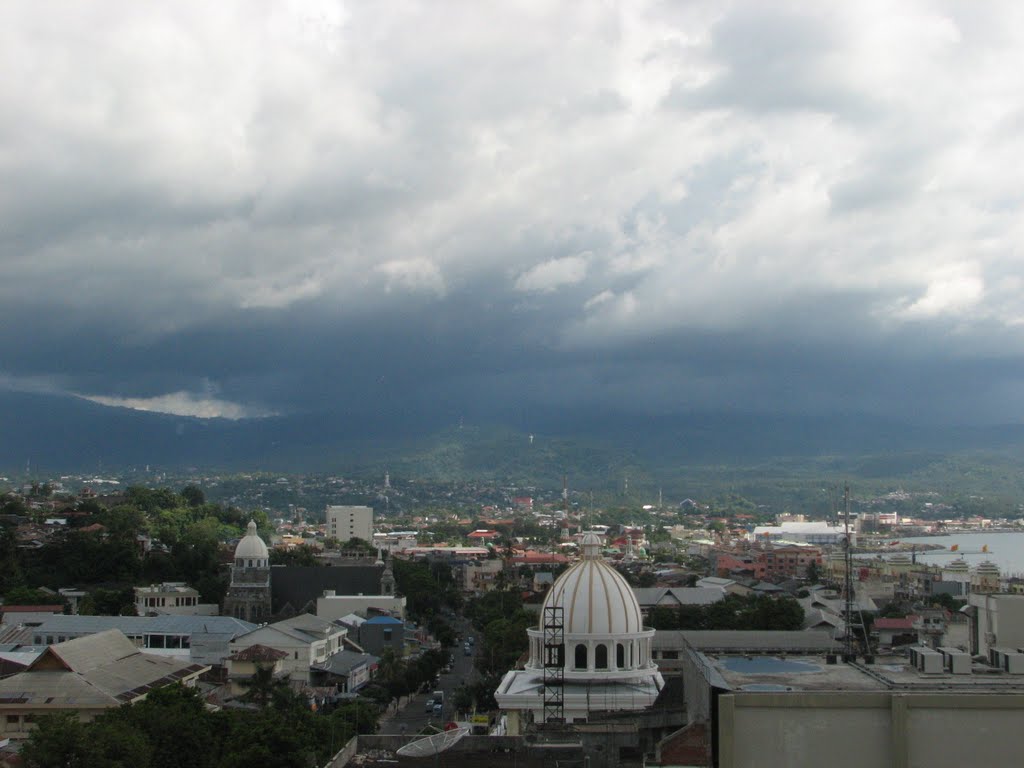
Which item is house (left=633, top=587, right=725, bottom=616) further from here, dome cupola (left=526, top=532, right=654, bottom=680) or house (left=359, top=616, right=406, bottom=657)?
dome cupola (left=526, top=532, right=654, bottom=680)

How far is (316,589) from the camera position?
84.1 meters

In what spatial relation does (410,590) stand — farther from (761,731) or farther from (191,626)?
(761,731)

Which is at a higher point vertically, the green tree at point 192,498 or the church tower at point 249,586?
the green tree at point 192,498

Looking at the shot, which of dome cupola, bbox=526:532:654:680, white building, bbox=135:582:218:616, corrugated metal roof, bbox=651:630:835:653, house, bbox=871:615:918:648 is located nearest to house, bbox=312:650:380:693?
corrugated metal roof, bbox=651:630:835:653

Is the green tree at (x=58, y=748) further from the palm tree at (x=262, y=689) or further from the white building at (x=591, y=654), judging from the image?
the palm tree at (x=262, y=689)

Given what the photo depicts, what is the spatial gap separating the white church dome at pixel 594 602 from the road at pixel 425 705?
596 centimetres

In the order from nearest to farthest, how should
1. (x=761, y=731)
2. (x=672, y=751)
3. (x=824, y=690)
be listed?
(x=761, y=731) < (x=824, y=690) < (x=672, y=751)

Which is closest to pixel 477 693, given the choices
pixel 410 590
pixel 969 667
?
pixel 969 667

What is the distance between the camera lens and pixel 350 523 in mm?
170875

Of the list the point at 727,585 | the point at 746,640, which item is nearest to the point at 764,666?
the point at 746,640

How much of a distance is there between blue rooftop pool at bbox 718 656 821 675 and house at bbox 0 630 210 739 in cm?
2210

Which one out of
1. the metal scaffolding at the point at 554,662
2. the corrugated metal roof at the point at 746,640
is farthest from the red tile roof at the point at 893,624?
the metal scaffolding at the point at 554,662

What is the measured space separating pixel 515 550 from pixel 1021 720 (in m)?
140

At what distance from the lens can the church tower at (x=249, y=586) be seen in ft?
259
